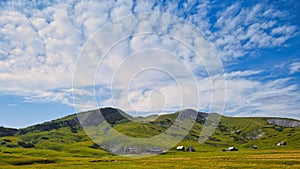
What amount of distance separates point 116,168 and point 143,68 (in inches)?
713

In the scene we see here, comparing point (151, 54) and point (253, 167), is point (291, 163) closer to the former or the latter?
point (253, 167)

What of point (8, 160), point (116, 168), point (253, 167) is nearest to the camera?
point (253, 167)

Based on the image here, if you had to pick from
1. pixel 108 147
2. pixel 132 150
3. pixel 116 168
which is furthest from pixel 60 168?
pixel 108 147

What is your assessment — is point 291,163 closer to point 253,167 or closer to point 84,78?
point 253,167

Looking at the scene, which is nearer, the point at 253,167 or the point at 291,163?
the point at 253,167

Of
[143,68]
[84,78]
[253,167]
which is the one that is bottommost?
[253,167]

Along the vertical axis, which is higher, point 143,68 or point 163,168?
point 143,68

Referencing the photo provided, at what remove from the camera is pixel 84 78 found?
3403 centimetres

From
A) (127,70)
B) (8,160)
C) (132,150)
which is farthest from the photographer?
(132,150)

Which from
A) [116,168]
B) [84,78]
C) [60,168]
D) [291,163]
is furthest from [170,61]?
[60,168]

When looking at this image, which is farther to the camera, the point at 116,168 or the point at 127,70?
the point at 116,168

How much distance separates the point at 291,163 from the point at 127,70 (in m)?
27.9

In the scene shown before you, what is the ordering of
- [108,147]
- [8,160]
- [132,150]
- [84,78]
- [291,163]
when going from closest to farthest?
[84,78], [291,163], [8,160], [132,150], [108,147]

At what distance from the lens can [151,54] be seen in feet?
137
